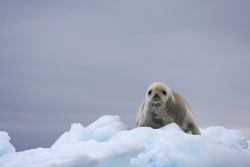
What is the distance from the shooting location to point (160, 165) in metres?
7.13

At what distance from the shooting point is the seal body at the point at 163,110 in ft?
30.0

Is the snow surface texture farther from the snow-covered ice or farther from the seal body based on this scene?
the snow-covered ice

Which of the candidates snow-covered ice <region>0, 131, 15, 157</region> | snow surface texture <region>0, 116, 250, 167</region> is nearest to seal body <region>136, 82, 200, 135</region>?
snow surface texture <region>0, 116, 250, 167</region>

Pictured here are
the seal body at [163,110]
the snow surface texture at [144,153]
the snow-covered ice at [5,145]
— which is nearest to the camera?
the snow surface texture at [144,153]

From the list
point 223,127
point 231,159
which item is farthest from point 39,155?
point 223,127

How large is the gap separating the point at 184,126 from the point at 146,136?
2.25m

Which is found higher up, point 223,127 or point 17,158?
point 223,127

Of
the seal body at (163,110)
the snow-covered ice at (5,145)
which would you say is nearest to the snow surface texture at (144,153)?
the seal body at (163,110)

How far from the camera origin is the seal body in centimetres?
914

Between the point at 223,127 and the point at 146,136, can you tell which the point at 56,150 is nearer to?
the point at 146,136

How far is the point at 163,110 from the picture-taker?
936 cm

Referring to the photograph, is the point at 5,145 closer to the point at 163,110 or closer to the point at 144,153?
Answer: the point at 163,110

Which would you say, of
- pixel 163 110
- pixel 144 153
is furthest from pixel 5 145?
pixel 144 153

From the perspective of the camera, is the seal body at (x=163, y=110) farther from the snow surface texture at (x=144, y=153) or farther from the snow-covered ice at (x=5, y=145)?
the snow-covered ice at (x=5, y=145)
